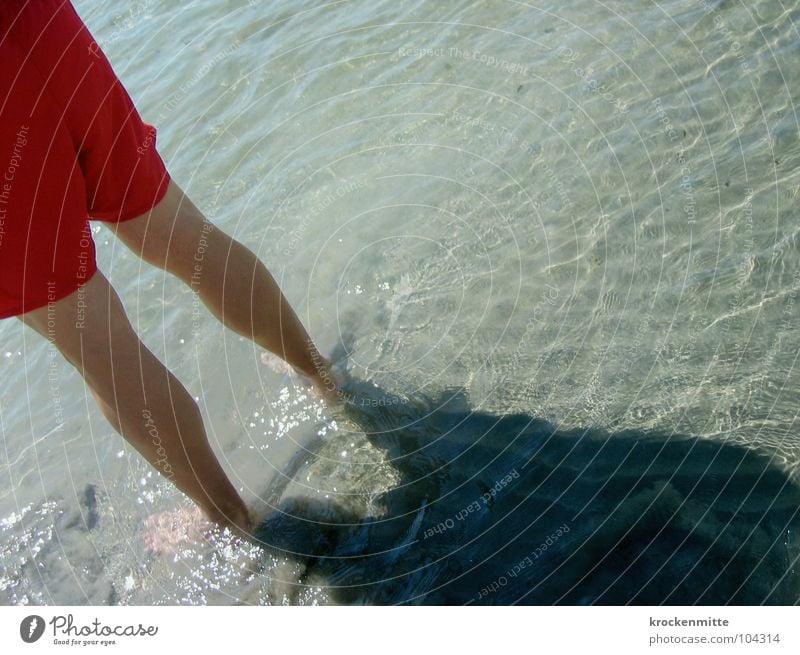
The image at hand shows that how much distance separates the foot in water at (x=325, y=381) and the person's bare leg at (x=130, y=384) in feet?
2.08

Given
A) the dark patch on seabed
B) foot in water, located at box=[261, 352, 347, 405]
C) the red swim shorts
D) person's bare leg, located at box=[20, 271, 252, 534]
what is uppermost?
the red swim shorts

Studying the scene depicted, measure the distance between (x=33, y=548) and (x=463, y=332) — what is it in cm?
184

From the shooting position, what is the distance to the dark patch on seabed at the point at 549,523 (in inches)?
91.5

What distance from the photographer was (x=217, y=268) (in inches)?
115

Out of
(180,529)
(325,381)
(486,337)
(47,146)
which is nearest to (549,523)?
(486,337)

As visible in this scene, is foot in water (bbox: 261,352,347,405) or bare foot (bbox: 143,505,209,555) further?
foot in water (bbox: 261,352,347,405)

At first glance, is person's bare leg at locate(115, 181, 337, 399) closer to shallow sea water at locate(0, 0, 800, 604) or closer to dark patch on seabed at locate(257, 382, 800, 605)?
shallow sea water at locate(0, 0, 800, 604)

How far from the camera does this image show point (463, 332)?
3.32m

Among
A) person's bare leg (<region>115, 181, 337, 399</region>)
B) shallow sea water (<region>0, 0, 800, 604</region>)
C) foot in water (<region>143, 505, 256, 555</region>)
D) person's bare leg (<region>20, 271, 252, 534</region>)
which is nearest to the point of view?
person's bare leg (<region>20, 271, 252, 534</region>)

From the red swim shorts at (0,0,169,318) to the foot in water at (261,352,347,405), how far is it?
3.65 ft

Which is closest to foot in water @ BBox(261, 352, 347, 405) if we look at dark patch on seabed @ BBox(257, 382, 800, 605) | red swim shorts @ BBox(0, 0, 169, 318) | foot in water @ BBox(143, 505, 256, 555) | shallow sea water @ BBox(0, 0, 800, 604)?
shallow sea water @ BBox(0, 0, 800, 604)

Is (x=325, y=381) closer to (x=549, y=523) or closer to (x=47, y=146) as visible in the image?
(x=549, y=523)

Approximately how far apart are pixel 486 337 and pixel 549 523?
0.87 meters

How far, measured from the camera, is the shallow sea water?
8.41 feet
